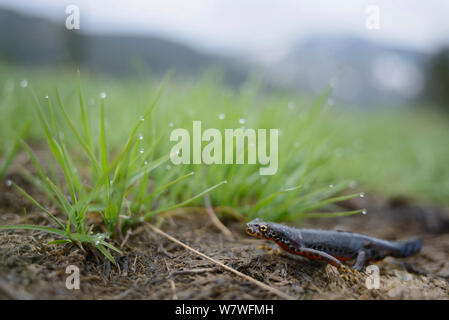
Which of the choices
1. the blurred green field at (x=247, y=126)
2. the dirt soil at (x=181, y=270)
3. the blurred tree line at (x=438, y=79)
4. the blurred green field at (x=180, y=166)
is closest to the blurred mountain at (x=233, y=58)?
the blurred tree line at (x=438, y=79)

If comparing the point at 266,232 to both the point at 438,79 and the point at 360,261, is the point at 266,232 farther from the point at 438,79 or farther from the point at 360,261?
the point at 438,79

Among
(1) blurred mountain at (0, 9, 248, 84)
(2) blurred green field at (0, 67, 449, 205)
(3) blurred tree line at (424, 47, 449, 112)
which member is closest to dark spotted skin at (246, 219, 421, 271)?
(2) blurred green field at (0, 67, 449, 205)

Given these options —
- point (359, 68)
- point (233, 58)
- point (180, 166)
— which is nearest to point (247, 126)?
point (180, 166)

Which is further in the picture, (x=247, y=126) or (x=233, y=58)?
(x=233, y=58)

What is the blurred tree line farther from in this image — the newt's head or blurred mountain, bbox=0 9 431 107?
the newt's head

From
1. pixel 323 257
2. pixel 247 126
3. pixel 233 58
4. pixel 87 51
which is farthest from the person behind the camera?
pixel 87 51
